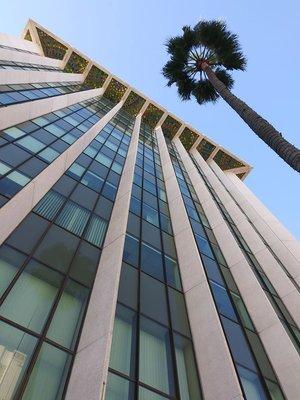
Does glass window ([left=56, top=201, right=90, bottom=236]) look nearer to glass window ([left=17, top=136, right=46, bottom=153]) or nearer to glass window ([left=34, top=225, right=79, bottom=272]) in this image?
glass window ([left=34, top=225, right=79, bottom=272])

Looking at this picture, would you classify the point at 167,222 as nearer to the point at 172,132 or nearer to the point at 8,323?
the point at 8,323

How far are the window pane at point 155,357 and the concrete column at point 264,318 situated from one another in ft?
14.0

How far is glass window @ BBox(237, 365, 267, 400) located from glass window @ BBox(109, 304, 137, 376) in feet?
12.3

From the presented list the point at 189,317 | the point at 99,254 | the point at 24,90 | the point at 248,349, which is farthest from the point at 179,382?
the point at 24,90

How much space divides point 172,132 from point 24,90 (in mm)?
31625

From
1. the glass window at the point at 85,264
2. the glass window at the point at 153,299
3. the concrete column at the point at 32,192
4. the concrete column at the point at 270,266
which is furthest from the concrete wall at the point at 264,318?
the concrete column at the point at 32,192

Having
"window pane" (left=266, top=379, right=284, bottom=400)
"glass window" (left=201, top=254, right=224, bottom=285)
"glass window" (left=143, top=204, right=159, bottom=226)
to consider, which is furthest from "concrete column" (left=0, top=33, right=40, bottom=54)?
"window pane" (left=266, top=379, right=284, bottom=400)

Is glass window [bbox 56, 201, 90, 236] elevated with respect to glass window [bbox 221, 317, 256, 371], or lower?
lower

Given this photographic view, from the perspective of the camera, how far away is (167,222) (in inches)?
865

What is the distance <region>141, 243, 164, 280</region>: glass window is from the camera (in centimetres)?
1590

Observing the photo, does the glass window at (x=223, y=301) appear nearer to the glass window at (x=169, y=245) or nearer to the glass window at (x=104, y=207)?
the glass window at (x=169, y=245)

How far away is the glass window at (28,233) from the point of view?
12.7 metres

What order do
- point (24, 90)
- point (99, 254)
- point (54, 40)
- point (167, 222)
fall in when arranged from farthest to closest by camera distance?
point (54, 40), point (24, 90), point (167, 222), point (99, 254)

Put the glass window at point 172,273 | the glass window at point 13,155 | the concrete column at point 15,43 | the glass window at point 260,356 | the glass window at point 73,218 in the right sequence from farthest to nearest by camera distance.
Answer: the concrete column at point 15,43 < the glass window at point 13,155 < the glass window at point 172,273 < the glass window at point 73,218 < the glass window at point 260,356
